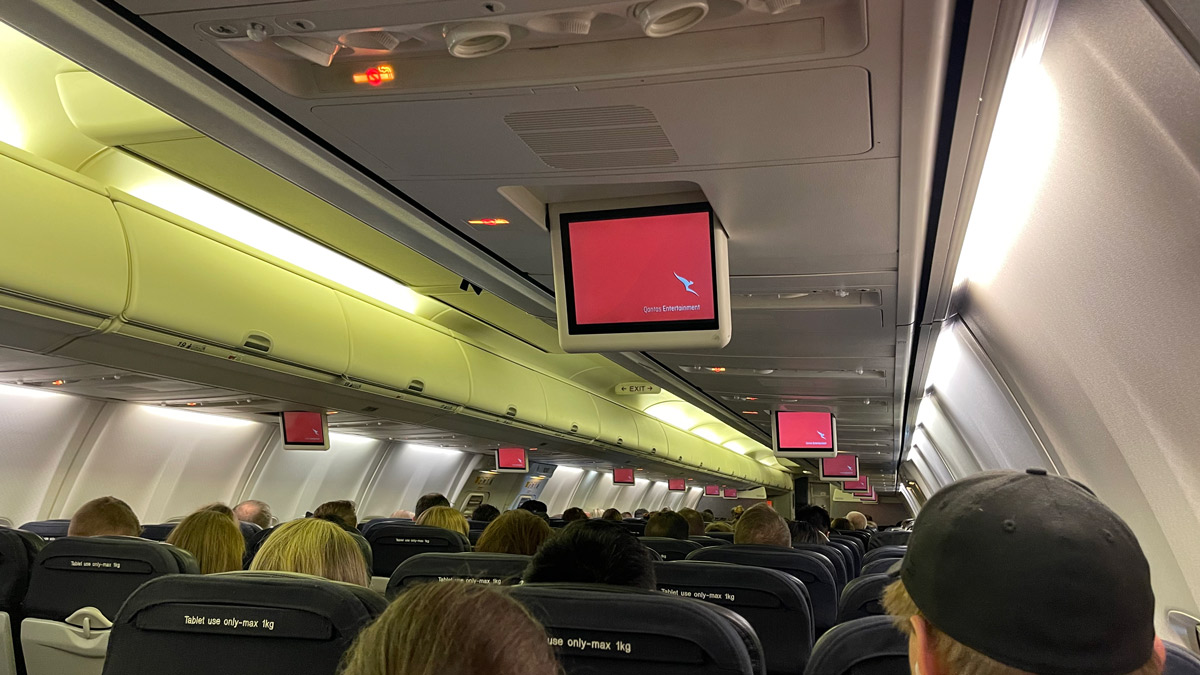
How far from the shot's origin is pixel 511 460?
18906 millimetres

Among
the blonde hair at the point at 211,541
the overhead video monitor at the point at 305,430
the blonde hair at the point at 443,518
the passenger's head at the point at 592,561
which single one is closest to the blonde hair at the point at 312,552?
→ the blonde hair at the point at 211,541

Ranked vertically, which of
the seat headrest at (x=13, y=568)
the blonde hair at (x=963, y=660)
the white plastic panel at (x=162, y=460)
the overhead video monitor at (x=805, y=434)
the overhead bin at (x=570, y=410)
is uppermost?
the white plastic panel at (x=162, y=460)

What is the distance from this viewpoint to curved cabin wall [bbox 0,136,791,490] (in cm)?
500

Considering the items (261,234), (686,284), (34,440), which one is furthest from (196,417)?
A: (686,284)

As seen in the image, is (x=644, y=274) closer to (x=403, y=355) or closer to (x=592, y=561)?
(x=592, y=561)

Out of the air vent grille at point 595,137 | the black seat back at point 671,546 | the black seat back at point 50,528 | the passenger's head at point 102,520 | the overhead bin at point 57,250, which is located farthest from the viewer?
the black seat back at point 50,528

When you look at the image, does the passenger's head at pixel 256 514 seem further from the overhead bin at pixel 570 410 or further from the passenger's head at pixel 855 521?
→ the passenger's head at pixel 855 521

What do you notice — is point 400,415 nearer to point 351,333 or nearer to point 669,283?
point 351,333

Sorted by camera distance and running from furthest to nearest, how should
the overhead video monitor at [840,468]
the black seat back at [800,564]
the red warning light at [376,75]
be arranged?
the overhead video monitor at [840,468]
the black seat back at [800,564]
the red warning light at [376,75]

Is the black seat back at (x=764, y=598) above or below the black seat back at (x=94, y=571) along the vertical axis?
below

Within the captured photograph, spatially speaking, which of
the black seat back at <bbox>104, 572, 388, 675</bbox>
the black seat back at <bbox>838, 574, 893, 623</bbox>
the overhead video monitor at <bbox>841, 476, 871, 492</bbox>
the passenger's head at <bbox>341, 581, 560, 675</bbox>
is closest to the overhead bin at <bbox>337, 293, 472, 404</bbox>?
the black seat back at <bbox>838, 574, 893, 623</bbox>

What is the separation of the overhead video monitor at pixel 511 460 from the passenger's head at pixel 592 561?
15347 millimetres

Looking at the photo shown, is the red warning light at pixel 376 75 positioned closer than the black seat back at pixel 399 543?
Yes

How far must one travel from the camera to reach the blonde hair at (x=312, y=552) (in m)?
4.01
